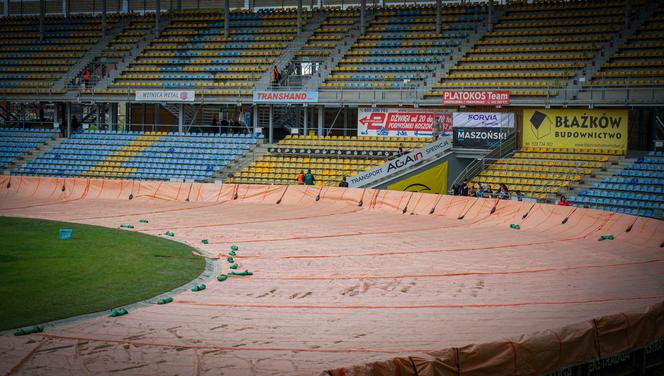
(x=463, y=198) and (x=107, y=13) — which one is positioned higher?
(x=107, y=13)

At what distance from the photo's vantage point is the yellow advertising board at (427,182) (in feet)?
119

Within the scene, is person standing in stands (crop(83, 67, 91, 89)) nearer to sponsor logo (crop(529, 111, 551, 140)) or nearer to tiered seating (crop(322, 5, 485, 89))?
tiered seating (crop(322, 5, 485, 89))

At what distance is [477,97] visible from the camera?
1501 inches

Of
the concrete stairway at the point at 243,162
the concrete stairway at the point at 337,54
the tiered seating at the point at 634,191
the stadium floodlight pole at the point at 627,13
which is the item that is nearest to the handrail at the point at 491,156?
the tiered seating at the point at 634,191

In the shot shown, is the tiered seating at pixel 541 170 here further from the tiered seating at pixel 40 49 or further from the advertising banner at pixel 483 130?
the tiered seating at pixel 40 49

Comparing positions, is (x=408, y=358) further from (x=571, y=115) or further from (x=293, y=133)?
(x=293, y=133)

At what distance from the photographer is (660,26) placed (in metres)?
38.7

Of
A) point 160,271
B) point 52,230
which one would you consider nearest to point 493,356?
point 160,271

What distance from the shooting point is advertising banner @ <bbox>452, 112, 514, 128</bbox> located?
126ft

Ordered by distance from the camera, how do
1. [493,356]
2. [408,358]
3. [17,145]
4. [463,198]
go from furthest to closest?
[17,145], [463,198], [493,356], [408,358]

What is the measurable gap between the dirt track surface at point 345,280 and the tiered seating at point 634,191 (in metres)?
3.76

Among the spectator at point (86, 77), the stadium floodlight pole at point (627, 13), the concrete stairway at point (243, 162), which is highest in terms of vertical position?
the stadium floodlight pole at point (627, 13)

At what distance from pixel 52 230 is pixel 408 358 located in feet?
58.7

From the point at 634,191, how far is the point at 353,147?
13.9 m
